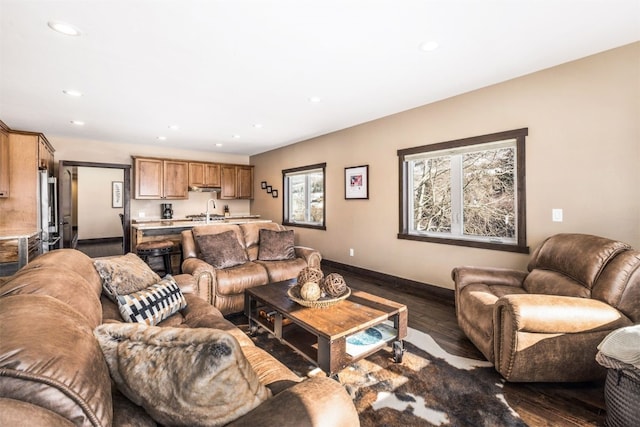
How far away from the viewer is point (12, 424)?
1.75 feet

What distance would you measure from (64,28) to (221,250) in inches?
90.3

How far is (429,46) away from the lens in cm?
239

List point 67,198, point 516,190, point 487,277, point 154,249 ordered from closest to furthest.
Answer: point 487,277
point 516,190
point 154,249
point 67,198

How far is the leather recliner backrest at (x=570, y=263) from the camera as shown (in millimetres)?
2078

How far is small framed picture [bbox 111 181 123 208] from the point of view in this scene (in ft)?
27.4

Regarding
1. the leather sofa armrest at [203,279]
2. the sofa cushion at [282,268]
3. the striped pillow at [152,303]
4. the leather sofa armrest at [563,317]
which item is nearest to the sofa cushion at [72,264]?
the striped pillow at [152,303]

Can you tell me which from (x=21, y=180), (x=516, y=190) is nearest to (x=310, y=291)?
(x=516, y=190)

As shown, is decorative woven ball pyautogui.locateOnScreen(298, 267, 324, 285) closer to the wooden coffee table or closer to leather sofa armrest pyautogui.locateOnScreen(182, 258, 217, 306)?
the wooden coffee table

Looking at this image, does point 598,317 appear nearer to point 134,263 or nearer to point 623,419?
point 623,419

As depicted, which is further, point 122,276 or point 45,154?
point 45,154

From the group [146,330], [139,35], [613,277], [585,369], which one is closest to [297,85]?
[139,35]

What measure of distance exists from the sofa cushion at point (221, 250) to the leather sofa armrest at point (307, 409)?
2570 millimetres

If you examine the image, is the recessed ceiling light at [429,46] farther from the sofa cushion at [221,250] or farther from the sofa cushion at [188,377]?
the sofa cushion at [221,250]

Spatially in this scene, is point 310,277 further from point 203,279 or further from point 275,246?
point 275,246
